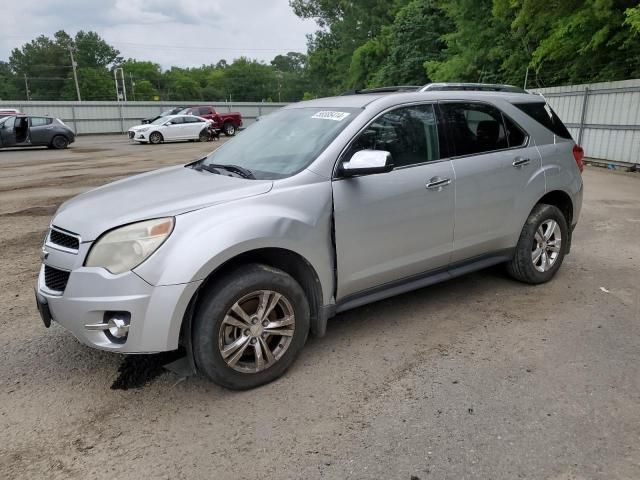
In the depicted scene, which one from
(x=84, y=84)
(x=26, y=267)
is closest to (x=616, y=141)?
(x=26, y=267)

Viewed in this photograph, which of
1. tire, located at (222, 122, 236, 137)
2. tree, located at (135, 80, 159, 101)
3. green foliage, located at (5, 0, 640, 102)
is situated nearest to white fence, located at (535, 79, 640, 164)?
green foliage, located at (5, 0, 640, 102)

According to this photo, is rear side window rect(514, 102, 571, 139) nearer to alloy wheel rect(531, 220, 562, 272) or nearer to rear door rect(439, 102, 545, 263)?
rear door rect(439, 102, 545, 263)

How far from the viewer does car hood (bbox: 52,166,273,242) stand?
292cm

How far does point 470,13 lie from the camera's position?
21.3 metres

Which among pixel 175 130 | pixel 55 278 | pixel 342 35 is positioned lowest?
pixel 175 130

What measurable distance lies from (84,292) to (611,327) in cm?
375

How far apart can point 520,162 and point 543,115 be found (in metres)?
0.72

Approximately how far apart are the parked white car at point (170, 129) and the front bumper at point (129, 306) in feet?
75.7

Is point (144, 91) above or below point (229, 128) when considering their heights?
above

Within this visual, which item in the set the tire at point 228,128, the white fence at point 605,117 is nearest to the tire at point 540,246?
the white fence at point 605,117

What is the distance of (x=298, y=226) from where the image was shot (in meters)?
3.17

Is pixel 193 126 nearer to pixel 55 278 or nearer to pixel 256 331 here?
pixel 55 278

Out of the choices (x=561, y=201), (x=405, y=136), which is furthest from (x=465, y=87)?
(x=561, y=201)

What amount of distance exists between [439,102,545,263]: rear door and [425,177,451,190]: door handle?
137 millimetres
